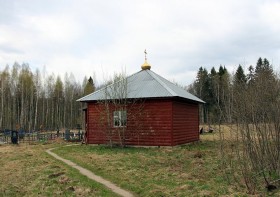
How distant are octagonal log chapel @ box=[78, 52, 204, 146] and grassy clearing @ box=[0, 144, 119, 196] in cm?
710

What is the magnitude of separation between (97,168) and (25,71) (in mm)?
52065

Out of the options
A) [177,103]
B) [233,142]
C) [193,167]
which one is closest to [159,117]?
[177,103]

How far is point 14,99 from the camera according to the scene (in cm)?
5734

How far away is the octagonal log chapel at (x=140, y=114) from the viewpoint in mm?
20359

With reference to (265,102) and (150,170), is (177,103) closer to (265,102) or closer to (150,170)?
(150,170)

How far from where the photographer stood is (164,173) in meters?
11.7

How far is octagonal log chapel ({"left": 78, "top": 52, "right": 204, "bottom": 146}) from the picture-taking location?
2036 centimetres

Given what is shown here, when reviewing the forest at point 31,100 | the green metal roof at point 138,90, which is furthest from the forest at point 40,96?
the green metal roof at point 138,90

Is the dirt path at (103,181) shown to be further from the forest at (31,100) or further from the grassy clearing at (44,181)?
the forest at (31,100)

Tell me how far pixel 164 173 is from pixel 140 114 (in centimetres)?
955

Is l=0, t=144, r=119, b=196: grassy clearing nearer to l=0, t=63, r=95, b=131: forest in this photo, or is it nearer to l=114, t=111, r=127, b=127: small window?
l=114, t=111, r=127, b=127: small window

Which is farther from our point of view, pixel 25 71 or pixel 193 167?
pixel 25 71

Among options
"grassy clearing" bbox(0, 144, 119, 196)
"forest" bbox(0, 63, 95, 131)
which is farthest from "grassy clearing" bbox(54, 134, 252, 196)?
"forest" bbox(0, 63, 95, 131)

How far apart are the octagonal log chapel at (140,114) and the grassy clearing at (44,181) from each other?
23.3 feet
